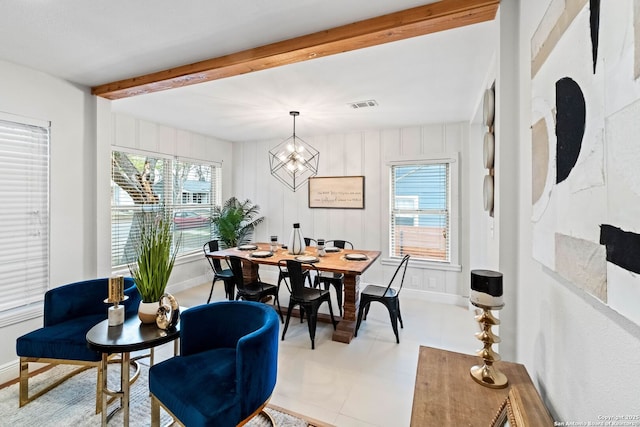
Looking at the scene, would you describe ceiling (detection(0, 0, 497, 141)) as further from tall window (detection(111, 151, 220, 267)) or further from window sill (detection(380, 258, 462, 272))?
window sill (detection(380, 258, 462, 272))

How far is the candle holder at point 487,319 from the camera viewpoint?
1155 millimetres

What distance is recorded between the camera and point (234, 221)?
500 cm

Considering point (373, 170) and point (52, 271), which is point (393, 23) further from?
point (52, 271)

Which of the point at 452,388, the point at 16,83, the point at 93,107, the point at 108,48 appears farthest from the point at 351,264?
the point at 16,83

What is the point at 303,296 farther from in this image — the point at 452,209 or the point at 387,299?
the point at 452,209

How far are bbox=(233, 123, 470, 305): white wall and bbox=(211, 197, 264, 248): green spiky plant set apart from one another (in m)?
0.18

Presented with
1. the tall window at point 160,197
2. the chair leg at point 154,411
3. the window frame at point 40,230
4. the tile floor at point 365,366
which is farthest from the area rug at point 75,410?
the tall window at point 160,197

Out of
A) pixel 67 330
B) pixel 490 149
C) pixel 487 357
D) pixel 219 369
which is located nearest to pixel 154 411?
pixel 219 369

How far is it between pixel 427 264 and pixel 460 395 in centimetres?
344

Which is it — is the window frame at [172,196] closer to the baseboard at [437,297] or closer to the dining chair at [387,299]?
the dining chair at [387,299]

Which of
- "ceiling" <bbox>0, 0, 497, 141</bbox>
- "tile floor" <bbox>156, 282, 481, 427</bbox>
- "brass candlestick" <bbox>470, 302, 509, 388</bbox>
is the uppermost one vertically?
"ceiling" <bbox>0, 0, 497, 141</bbox>

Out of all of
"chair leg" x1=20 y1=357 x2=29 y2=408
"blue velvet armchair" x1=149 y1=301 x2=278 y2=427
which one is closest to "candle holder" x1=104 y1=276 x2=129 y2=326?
"blue velvet armchair" x1=149 y1=301 x2=278 y2=427

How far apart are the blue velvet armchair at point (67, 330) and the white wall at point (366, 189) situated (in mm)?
3126

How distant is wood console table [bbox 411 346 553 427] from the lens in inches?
37.3
